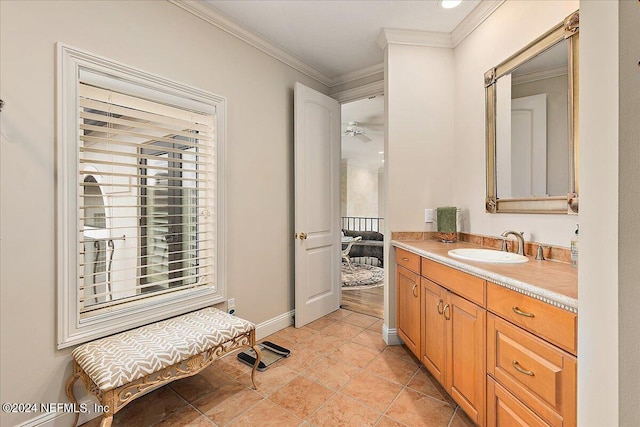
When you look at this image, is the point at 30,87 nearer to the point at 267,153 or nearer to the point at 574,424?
the point at 267,153

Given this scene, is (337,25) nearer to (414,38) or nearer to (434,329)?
(414,38)

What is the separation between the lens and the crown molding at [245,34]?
2159mm

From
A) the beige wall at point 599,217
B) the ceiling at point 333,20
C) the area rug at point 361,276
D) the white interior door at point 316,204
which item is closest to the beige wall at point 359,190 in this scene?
the area rug at point 361,276

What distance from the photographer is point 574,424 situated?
944mm

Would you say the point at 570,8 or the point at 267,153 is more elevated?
the point at 570,8

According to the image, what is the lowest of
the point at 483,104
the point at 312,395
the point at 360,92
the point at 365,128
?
the point at 312,395

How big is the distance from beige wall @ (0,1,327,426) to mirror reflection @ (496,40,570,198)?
1912 millimetres

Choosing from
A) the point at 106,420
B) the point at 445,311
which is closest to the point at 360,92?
the point at 445,311

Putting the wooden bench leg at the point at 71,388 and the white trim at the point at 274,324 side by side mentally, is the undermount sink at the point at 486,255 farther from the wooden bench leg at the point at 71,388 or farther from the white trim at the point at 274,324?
the wooden bench leg at the point at 71,388

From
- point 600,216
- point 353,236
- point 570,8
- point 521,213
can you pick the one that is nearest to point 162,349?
point 600,216

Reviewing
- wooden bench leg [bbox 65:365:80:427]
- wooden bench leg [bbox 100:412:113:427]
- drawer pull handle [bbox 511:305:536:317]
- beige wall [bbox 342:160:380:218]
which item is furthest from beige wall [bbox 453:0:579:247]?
beige wall [bbox 342:160:380:218]

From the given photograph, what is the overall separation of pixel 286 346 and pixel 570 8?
2.92m

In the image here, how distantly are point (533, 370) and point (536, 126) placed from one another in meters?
1.39

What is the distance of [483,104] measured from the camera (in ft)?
7.31
